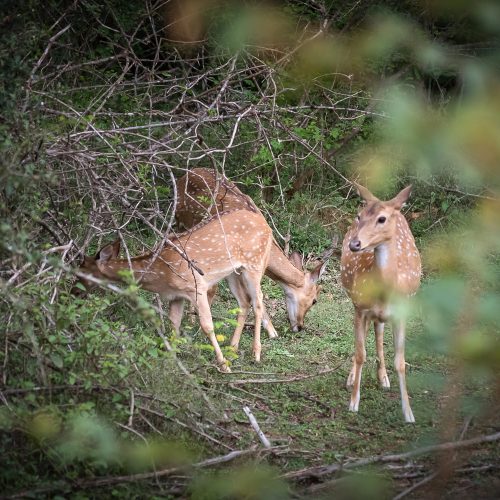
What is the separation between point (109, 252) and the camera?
6766mm

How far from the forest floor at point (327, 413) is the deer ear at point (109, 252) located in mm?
1090

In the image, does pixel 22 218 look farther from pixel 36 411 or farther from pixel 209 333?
pixel 209 333

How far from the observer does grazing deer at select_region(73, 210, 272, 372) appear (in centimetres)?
678

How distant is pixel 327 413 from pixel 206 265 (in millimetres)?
1853

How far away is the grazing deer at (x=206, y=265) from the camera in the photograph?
678cm

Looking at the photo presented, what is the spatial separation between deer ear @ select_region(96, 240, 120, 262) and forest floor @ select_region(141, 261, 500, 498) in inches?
42.9

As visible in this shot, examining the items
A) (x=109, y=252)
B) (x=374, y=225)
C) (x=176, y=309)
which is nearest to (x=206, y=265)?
A: (x=176, y=309)

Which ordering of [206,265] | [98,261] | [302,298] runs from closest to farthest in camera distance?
[98,261]
[206,265]
[302,298]

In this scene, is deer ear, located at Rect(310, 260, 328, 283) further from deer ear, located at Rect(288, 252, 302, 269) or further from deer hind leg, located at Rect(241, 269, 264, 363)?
deer hind leg, located at Rect(241, 269, 264, 363)

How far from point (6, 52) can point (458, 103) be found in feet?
11.1

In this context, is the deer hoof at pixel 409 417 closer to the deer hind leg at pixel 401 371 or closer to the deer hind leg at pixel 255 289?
the deer hind leg at pixel 401 371

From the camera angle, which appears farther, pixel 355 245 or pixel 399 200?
pixel 399 200

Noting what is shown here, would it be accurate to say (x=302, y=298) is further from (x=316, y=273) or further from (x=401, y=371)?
(x=401, y=371)

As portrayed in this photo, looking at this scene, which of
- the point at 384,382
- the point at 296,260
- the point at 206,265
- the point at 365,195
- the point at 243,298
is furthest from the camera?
the point at 296,260
